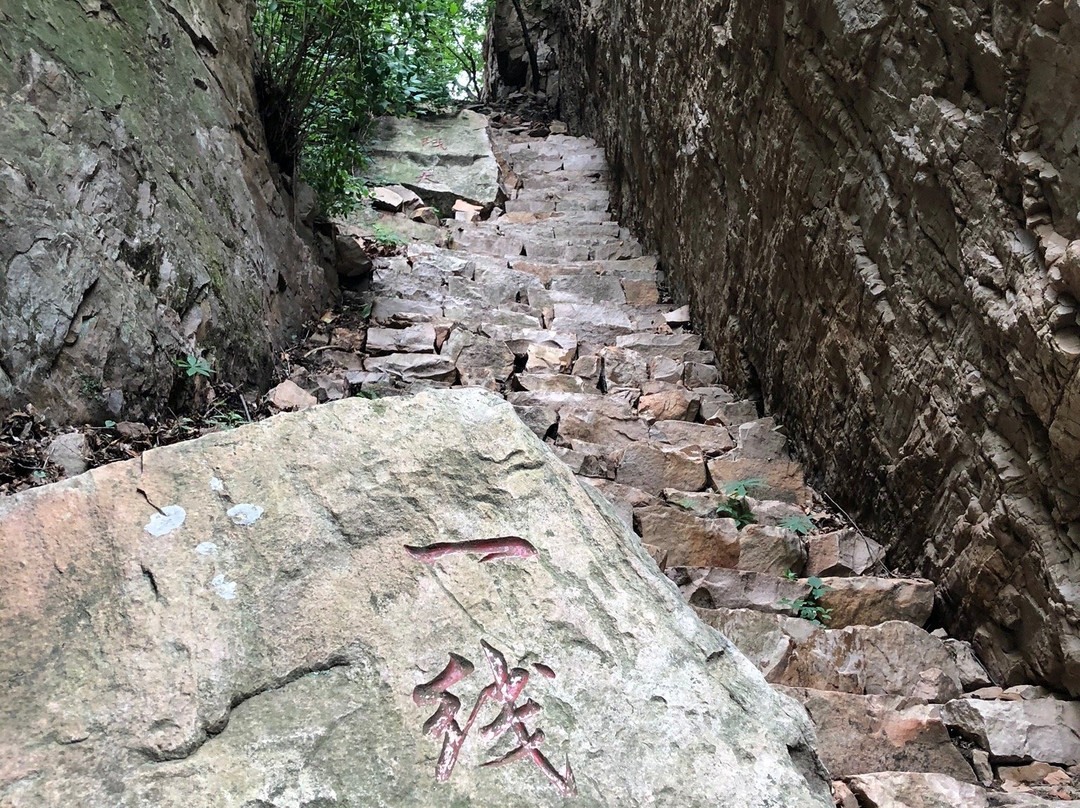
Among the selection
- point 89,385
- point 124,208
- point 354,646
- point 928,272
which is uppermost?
point 928,272

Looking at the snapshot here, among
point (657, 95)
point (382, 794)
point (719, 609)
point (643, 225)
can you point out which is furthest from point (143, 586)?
point (643, 225)

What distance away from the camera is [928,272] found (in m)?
3.05

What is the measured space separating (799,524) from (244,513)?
2.59 metres

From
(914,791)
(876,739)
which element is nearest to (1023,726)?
(876,739)

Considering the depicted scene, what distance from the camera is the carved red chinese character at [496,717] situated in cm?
155

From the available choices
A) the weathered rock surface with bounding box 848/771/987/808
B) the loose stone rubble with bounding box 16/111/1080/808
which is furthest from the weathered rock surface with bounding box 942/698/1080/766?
the weathered rock surface with bounding box 848/771/987/808

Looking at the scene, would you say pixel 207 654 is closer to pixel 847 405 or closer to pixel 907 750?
pixel 907 750

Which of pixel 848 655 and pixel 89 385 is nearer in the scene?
pixel 848 655

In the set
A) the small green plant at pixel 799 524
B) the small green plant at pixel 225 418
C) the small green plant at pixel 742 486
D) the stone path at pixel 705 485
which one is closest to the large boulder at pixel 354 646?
the stone path at pixel 705 485

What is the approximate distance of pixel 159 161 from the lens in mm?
3566

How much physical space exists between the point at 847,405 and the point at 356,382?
99.6 inches

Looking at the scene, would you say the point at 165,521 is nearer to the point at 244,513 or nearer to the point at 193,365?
the point at 244,513

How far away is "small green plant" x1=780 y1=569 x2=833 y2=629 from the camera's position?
3049 mm

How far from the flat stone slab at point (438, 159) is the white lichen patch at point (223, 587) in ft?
23.3
